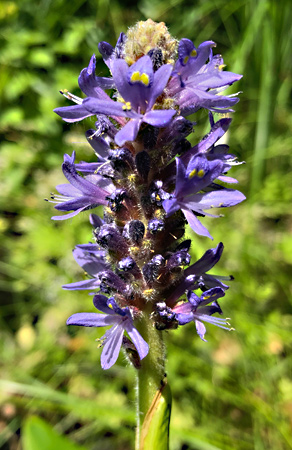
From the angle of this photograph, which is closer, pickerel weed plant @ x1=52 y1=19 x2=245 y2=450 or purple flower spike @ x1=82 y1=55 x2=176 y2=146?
purple flower spike @ x1=82 y1=55 x2=176 y2=146

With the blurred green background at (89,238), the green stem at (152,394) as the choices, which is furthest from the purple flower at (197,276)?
the blurred green background at (89,238)

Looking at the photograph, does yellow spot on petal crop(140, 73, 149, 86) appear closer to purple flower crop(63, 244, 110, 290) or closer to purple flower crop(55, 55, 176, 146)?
purple flower crop(55, 55, 176, 146)

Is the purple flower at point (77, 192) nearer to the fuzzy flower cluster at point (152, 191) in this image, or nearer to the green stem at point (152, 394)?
the fuzzy flower cluster at point (152, 191)

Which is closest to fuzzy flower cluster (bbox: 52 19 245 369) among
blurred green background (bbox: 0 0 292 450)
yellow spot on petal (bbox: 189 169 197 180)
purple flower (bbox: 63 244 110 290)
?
yellow spot on petal (bbox: 189 169 197 180)

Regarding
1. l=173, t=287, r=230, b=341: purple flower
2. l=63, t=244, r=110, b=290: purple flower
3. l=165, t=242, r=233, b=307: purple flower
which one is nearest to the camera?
l=173, t=287, r=230, b=341: purple flower

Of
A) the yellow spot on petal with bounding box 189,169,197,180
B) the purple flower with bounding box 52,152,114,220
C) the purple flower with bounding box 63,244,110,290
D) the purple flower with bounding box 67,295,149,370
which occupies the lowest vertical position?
the purple flower with bounding box 67,295,149,370

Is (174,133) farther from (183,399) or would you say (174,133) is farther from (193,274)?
(183,399)

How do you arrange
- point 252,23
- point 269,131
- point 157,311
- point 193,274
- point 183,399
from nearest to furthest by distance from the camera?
point 157,311 < point 193,274 < point 183,399 < point 252,23 < point 269,131

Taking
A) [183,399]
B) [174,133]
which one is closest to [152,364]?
[174,133]
